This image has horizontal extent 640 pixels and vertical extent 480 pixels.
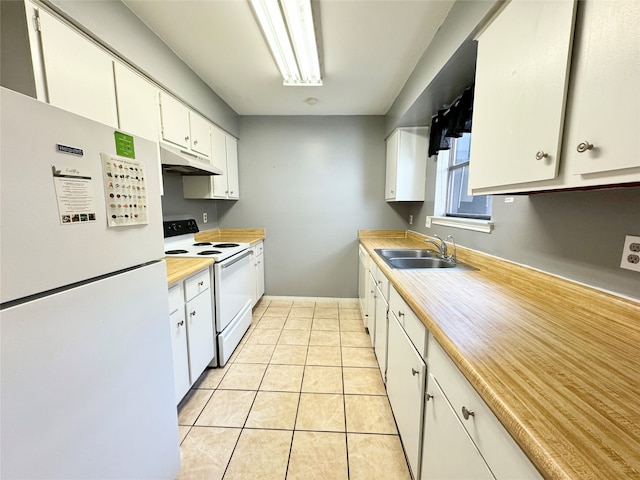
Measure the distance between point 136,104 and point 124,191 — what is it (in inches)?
44.1

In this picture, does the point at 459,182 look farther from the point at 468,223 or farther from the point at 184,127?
the point at 184,127

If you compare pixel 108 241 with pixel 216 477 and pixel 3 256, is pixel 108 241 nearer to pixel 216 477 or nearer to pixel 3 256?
pixel 3 256

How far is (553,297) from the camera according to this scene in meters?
1.10

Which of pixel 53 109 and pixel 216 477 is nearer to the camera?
pixel 53 109

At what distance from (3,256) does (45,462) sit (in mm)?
530

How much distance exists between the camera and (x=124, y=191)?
0.87 m

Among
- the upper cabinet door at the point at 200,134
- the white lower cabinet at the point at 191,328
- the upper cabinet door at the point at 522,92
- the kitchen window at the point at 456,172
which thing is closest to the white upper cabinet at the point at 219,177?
the upper cabinet door at the point at 200,134

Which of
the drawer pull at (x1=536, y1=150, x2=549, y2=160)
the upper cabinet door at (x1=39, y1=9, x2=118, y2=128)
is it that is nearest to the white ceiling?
the upper cabinet door at (x1=39, y1=9, x2=118, y2=128)

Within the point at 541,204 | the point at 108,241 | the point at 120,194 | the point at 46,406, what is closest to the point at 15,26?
the point at 120,194

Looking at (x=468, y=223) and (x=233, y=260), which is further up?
(x=468, y=223)

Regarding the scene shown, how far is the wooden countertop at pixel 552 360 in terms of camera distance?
1.44 feet

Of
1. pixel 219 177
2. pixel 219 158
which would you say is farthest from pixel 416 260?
pixel 219 158

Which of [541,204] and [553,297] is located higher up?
[541,204]

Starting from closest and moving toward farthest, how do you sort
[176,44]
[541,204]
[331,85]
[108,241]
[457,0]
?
[108,241]
[541,204]
[457,0]
[176,44]
[331,85]
